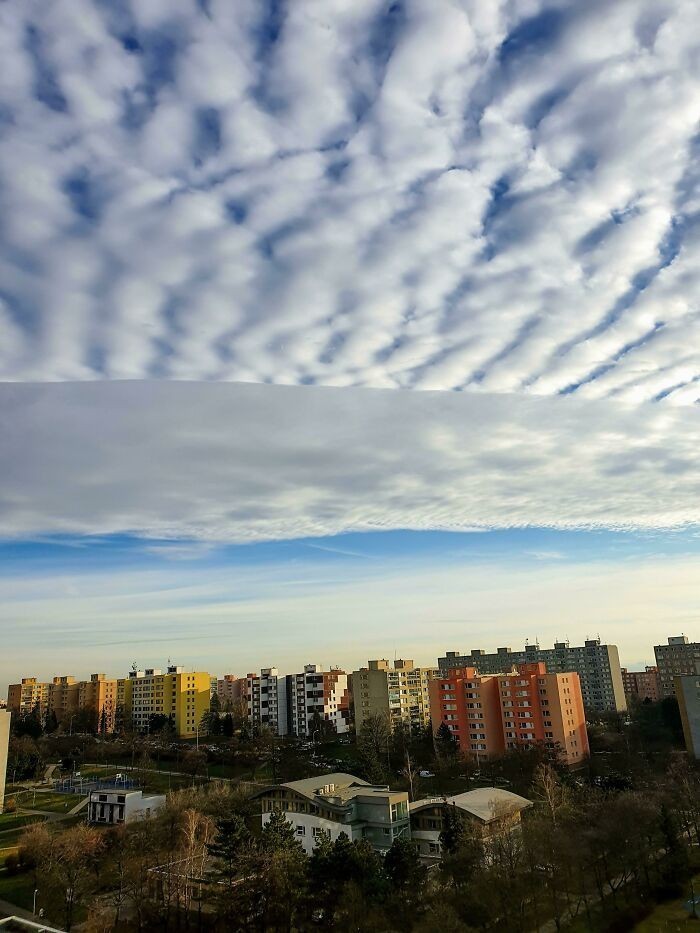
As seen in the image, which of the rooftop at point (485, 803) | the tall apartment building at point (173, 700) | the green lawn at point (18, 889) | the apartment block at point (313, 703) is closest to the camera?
the green lawn at point (18, 889)

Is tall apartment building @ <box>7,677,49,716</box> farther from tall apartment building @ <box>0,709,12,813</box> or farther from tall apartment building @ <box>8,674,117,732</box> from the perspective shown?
tall apartment building @ <box>0,709,12,813</box>

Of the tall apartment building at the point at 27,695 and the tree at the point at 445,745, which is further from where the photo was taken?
the tall apartment building at the point at 27,695

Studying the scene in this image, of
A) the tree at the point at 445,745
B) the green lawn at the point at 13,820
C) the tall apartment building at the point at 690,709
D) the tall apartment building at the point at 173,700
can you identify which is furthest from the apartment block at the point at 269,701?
the tall apartment building at the point at 690,709

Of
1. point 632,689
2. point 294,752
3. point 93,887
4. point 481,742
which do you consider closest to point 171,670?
point 294,752

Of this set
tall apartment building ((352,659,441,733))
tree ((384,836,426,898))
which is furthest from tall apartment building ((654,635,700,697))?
tree ((384,836,426,898))

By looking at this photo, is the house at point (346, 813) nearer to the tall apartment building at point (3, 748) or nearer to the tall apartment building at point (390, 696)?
the tall apartment building at point (3, 748)

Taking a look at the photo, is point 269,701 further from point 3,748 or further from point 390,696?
point 3,748


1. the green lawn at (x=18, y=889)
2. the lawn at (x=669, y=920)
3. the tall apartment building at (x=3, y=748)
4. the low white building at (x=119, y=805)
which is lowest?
the green lawn at (x=18, y=889)
